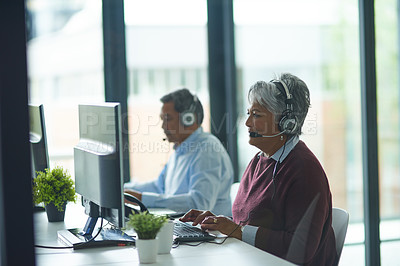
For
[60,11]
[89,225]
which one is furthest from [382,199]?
[60,11]

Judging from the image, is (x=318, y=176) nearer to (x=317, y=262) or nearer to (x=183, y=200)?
(x=317, y=262)

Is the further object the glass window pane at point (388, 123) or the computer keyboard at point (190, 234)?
the glass window pane at point (388, 123)

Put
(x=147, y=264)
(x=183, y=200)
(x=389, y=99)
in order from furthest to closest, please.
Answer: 1. (x=389, y=99)
2. (x=183, y=200)
3. (x=147, y=264)

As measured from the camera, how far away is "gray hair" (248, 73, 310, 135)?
2.21m

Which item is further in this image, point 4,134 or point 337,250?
point 337,250

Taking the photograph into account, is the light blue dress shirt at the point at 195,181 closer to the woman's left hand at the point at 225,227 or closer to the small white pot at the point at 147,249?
the woman's left hand at the point at 225,227

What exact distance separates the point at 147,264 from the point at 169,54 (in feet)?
7.82

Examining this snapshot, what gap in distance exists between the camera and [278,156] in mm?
2195

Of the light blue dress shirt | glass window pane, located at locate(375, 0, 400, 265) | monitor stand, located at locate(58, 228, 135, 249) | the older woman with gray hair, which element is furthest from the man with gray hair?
glass window pane, located at locate(375, 0, 400, 265)

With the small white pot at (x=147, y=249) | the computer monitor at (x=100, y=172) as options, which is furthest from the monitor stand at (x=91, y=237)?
the small white pot at (x=147, y=249)

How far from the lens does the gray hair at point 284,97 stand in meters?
2.21

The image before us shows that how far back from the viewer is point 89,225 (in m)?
2.02

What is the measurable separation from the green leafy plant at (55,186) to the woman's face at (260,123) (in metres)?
0.81

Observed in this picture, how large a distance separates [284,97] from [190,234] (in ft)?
2.29
